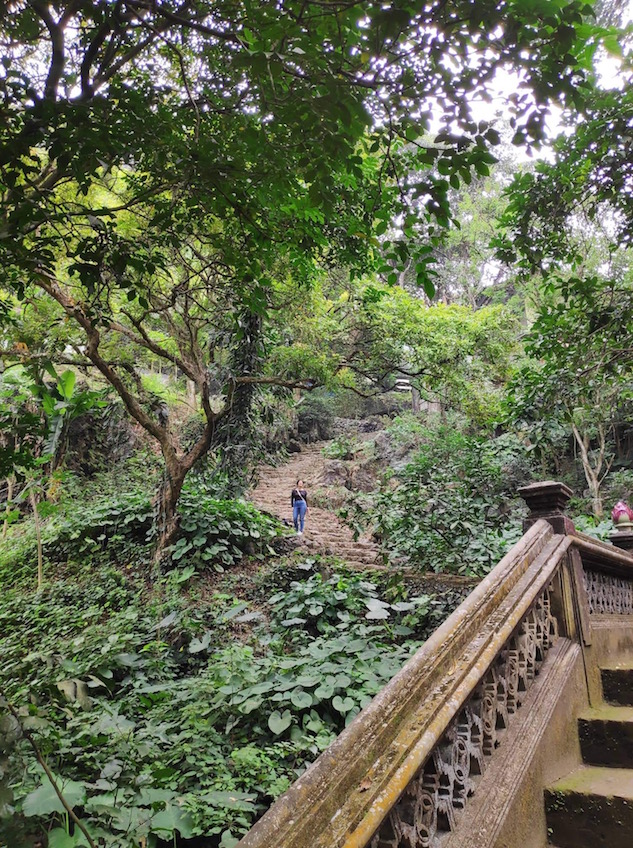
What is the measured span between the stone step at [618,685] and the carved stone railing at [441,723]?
0.92 ft

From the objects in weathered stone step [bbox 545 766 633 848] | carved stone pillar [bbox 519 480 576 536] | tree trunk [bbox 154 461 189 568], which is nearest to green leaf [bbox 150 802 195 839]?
weathered stone step [bbox 545 766 633 848]

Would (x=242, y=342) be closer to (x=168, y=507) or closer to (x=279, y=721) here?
(x=168, y=507)

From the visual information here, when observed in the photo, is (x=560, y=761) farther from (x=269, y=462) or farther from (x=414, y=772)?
(x=269, y=462)

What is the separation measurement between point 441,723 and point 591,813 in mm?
1140

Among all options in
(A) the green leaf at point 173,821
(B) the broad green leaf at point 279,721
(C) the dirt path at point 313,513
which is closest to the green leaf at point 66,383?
(A) the green leaf at point 173,821

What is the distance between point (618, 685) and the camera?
3.28m

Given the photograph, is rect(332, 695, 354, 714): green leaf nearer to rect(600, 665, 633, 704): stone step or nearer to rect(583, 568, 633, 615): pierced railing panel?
rect(600, 665, 633, 704): stone step

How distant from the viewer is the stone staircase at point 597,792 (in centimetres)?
212

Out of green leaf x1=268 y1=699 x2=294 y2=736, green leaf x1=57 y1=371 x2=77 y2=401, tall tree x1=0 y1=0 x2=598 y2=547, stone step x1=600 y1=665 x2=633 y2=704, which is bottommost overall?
green leaf x1=268 y1=699 x2=294 y2=736

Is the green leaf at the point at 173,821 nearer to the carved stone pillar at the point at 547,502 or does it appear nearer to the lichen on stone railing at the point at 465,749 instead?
the lichen on stone railing at the point at 465,749

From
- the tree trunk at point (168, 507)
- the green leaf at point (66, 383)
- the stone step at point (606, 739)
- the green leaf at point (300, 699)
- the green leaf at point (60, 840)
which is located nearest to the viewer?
the green leaf at point (60, 840)

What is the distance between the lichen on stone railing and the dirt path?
16.4 ft

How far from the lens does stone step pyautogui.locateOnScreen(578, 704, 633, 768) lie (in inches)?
106

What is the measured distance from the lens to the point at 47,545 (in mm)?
8680
